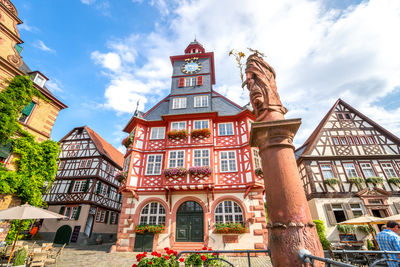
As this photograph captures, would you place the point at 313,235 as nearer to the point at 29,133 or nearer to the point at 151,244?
the point at 151,244

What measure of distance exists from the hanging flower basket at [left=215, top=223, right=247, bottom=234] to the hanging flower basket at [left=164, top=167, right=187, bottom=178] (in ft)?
14.1

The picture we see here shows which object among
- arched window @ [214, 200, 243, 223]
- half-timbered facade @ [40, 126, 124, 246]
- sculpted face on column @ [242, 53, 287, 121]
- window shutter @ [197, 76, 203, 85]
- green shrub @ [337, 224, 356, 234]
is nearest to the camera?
sculpted face on column @ [242, 53, 287, 121]

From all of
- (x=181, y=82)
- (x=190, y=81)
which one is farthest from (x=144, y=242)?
(x=190, y=81)

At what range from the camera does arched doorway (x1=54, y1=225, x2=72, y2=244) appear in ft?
66.5

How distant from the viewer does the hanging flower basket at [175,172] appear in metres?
14.1

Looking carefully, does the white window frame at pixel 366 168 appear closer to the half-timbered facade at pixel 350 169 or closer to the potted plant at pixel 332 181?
the half-timbered facade at pixel 350 169

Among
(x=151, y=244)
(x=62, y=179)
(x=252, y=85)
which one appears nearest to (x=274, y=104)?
(x=252, y=85)

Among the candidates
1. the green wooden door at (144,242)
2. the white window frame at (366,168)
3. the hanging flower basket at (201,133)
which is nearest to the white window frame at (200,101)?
the hanging flower basket at (201,133)

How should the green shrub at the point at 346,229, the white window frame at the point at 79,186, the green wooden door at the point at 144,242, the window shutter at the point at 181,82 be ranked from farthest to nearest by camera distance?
the white window frame at the point at 79,186, the window shutter at the point at 181,82, the green shrub at the point at 346,229, the green wooden door at the point at 144,242

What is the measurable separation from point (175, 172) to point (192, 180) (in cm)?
138

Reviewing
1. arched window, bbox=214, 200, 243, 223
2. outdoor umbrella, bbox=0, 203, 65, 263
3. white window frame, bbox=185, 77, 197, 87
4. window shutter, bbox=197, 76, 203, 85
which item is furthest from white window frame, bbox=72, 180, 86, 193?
window shutter, bbox=197, 76, 203, 85

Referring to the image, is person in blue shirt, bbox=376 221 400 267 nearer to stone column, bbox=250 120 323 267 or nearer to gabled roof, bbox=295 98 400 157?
stone column, bbox=250 120 323 267

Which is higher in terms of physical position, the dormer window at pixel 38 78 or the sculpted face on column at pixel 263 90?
the dormer window at pixel 38 78

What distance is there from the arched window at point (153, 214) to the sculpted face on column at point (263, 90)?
41.2 ft
